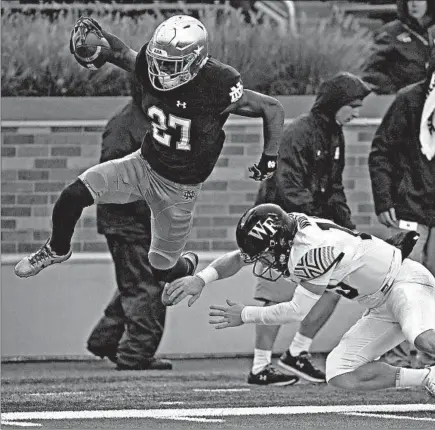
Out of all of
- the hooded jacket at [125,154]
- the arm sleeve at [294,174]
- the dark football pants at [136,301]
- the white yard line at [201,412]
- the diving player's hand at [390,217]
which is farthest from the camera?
the dark football pants at [136,301]

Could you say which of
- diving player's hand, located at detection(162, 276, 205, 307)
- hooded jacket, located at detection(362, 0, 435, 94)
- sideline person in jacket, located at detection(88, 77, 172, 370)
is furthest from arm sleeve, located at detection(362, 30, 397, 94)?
diving player's hand, located at detection(162, 276, 205, 307)

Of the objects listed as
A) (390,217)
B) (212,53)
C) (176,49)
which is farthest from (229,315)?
(212,53)

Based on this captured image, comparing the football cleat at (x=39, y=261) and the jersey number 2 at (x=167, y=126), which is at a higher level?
the jersey number 2 at (x=167, y=126)

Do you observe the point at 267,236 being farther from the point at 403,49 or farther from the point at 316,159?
the point at 403,49

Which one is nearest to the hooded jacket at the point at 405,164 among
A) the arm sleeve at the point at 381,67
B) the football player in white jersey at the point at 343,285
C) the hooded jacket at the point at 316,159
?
the hooded jacket at the point at 316,159

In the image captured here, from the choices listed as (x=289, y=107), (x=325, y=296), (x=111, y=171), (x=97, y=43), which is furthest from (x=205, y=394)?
(x=289, y=107)

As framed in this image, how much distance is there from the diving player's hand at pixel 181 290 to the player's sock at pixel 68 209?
59cm

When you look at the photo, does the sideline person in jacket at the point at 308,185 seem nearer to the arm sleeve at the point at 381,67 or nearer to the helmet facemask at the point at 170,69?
the arm sleeve at the point at 381,67

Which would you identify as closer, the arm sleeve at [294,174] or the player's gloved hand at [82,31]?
the player's gloved hand at [82,31]

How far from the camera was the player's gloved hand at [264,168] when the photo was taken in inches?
330

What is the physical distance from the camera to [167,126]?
8.43 metres

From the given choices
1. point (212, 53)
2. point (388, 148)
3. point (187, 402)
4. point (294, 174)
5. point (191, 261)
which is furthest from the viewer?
point (212, 53)

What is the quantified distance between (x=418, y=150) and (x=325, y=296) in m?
1.14

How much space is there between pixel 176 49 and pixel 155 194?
989 mm
